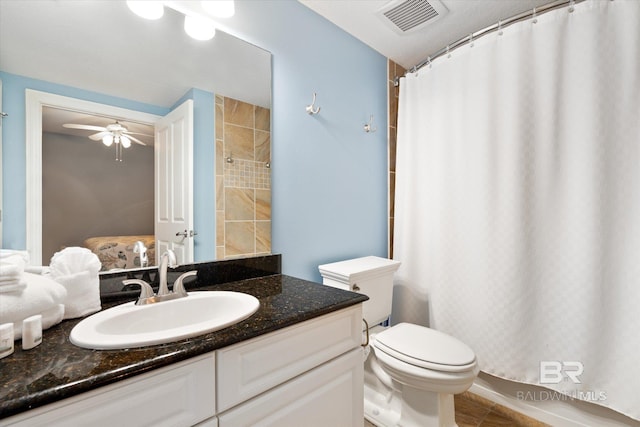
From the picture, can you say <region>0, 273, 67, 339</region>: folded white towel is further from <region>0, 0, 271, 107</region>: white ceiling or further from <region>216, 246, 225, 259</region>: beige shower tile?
<region>0, 0, 271, 107</region>: white ceiling

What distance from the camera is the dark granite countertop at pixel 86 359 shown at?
49 centimetres

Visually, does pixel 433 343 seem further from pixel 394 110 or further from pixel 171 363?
pixel 394 110

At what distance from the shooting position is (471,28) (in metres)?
1.71

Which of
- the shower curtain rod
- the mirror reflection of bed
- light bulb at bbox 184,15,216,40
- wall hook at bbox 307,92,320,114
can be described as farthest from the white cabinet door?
the shower curtain rod

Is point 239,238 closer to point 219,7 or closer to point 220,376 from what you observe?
point 220,376

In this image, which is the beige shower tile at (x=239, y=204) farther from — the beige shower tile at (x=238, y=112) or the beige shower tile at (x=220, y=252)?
the beige shower tile at (x=238, y=112)

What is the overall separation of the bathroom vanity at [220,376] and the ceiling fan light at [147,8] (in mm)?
1080

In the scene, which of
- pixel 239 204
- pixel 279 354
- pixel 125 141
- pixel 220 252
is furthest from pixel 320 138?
pixel 279 354

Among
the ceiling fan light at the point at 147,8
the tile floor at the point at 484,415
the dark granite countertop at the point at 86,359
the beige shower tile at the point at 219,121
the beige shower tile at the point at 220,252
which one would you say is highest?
the ceiling fan light at the point at 147,8

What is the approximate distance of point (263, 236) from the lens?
4.48 feet

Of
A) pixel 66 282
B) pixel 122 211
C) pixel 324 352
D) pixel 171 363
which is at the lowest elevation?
pixel 324 352

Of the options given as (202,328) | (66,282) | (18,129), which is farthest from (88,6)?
(202,328)

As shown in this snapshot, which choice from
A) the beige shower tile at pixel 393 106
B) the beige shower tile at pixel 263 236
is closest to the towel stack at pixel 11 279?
the beige shower tile at pixel 263 236

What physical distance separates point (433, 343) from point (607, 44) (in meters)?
1.55
